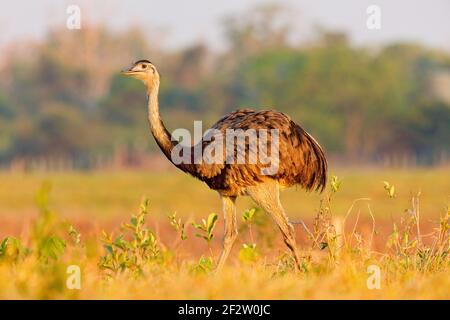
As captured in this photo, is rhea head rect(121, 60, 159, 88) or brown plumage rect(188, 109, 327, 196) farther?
rhea head rect(121, 60, 159, 88)

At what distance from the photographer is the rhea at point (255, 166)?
7719 millimetres

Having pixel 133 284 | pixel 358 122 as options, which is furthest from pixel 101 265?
pixel 358 122

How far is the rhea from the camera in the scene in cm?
772

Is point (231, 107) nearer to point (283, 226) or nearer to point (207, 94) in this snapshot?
point (207, 94)

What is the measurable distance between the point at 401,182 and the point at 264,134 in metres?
26.9

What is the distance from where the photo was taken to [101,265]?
699 cm

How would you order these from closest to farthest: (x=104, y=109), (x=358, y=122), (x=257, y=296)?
(x=257, y=296), (x=358, y=122), (x=104, y=109)

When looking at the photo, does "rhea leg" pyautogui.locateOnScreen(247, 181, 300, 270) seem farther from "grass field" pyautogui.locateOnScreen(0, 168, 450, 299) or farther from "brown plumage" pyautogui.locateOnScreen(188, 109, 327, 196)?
"grass field" pyautogui.locateOnScreen(0, 168, 450, 299)

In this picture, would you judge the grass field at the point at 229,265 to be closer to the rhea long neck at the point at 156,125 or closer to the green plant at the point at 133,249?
the green plant at the point at 133,249

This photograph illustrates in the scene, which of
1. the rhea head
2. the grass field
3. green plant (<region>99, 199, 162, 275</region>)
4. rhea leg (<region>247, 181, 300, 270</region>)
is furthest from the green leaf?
the rhea head

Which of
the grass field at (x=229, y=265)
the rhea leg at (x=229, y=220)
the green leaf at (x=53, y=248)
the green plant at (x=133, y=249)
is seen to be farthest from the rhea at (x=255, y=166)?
the green leaf at (x=53, y=248)

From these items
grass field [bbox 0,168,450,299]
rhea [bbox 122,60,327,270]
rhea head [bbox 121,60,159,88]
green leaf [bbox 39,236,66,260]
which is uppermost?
rhea head [bbox 121,60,159,88]

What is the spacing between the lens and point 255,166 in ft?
25.2

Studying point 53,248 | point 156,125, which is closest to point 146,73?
point 156,125
